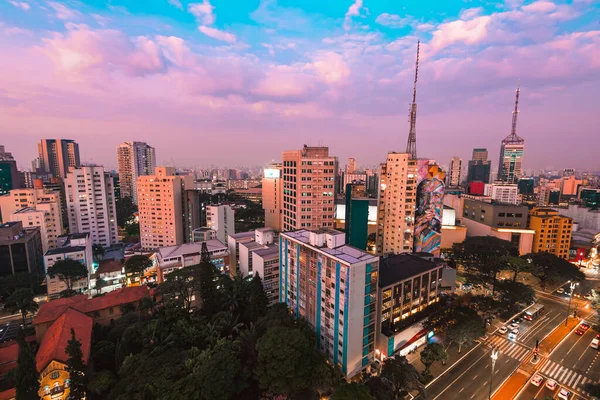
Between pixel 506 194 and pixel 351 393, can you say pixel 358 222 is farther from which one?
pixel 506 194

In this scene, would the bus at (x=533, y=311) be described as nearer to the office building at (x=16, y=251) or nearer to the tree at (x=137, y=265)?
the tree at (x=137, y=265)

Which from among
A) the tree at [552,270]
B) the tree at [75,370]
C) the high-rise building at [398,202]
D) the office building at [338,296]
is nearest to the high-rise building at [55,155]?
the tree at [75,370]

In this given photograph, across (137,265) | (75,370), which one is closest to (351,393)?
(75,370)

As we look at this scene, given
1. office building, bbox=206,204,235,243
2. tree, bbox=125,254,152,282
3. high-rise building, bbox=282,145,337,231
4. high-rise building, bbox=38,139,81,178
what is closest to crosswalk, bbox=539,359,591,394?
high-rise building, bbox=282,145,337,231

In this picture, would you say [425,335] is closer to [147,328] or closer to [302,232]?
[302,232]

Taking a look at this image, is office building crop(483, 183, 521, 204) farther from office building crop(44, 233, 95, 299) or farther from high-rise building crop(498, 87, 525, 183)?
office building crop(44, 233, 95, 299)

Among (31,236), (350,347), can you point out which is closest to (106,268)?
(31,236)
